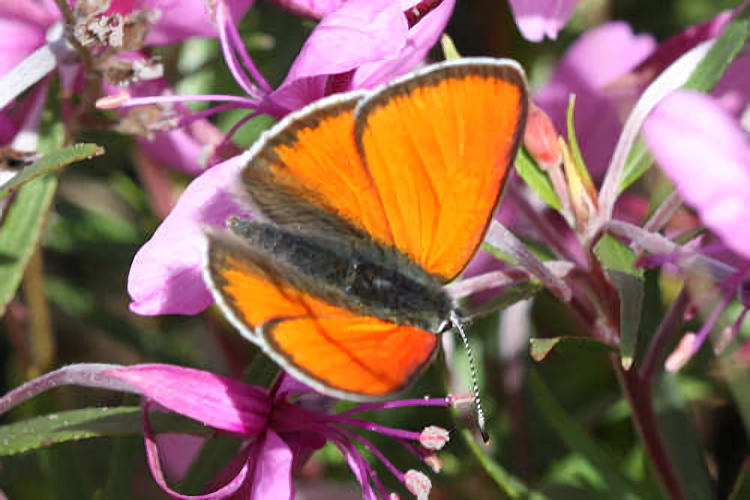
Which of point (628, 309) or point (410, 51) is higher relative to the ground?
point (410, 51)

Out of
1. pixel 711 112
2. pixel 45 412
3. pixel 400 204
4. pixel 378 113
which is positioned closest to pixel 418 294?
pixel 400 204

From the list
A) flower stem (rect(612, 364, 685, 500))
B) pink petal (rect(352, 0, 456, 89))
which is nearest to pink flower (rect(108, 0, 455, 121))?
pink petal (rect(352, 0, 456, 89))

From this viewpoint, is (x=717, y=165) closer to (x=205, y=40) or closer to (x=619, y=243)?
(x=619, y=243)

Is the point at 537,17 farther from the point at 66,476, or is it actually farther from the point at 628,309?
the point at 66,476

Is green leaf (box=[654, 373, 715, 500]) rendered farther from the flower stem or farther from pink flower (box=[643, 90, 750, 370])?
pink flower (box=[643, 90, 750, 370])

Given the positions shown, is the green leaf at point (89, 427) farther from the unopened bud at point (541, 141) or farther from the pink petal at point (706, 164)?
the pink petal at point (706, 164)

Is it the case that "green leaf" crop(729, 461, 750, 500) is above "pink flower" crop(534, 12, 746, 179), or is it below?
below

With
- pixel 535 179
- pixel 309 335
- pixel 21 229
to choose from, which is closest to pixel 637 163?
pixel 535 179
